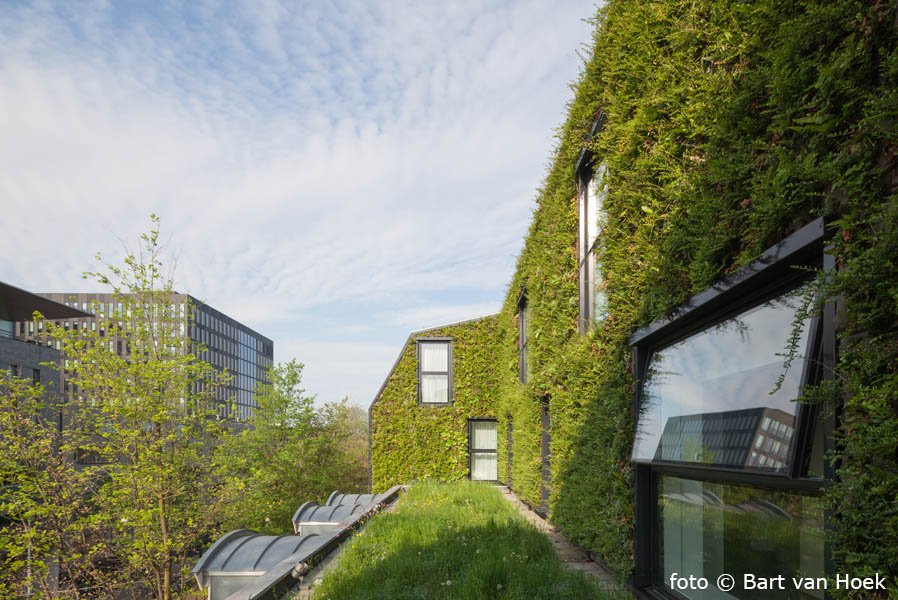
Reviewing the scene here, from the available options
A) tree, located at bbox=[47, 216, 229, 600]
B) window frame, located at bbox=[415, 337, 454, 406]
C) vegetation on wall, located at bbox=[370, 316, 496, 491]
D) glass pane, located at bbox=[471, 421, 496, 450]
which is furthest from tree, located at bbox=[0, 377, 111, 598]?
glass pane, located at bbox=[471, 421, 496, 450]

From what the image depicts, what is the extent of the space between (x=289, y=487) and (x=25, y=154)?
13036 millimetres

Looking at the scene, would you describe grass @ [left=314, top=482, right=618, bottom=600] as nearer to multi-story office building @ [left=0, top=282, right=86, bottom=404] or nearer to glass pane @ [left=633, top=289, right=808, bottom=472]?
glass pane @ [left=633, top=289, right=808, bottom=472]

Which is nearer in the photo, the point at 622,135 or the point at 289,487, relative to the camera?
the point at 622,135

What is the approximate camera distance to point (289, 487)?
779 inches

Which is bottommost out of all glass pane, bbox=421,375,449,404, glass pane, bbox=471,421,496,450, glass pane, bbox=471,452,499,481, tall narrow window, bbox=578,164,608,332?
glass pane, bbox=471,452,499,481

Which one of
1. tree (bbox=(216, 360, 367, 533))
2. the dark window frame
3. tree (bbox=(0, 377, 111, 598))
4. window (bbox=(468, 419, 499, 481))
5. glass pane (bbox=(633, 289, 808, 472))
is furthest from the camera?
tree (bbox=(216, 360, 367, 533))

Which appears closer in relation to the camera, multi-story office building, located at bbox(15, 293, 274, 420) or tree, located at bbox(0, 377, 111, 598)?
tree, located at bbox(0, 377, 111, 598)

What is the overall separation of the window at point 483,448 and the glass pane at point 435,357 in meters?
1.88

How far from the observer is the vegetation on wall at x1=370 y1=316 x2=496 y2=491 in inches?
657

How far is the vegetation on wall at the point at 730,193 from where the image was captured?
2004 millimetres

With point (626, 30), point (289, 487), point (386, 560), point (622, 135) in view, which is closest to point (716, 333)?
point (622, 135)

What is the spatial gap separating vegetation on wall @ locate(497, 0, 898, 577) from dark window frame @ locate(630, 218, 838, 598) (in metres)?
0.11

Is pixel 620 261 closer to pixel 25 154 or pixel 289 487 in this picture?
pixel 25 154

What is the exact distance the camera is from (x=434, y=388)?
1708 centimetres
